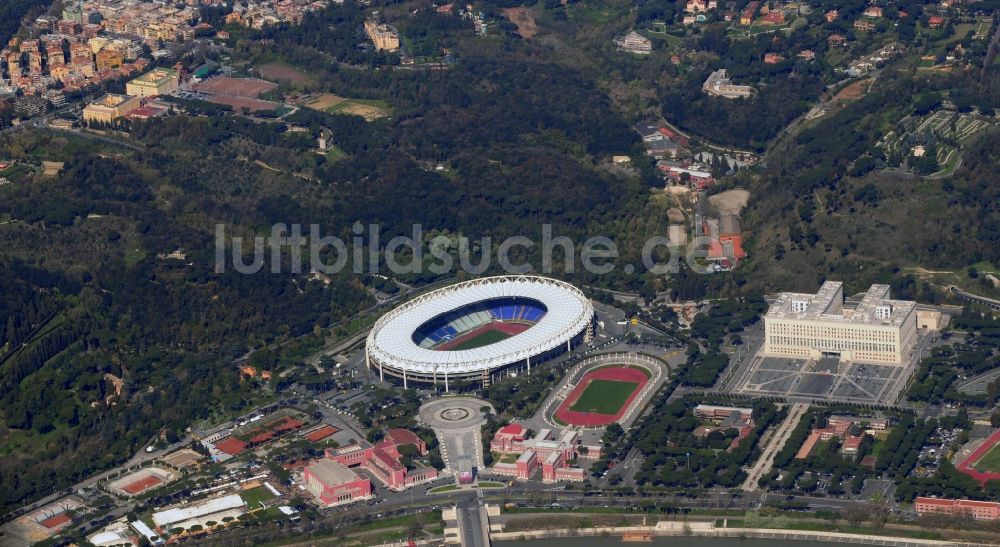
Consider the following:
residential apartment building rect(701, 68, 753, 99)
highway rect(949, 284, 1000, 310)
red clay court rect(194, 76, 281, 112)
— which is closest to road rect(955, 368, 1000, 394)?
highway rect(949, 284, 1000, 310)

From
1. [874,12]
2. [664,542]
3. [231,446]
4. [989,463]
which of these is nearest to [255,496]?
[231,446]

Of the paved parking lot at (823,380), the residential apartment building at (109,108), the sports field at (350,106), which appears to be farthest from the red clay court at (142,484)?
the sports field at (350,106)

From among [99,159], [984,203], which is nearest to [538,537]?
[984,203]

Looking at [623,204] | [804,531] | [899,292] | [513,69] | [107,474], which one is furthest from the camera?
[513,69]

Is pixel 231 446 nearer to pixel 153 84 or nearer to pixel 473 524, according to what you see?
pixel 473 524

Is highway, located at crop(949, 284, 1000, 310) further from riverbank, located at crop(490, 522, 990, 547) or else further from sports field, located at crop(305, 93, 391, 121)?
sports field, located at crop(305, 93, 391, 121)

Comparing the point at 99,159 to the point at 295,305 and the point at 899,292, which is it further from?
the point at 899,292
